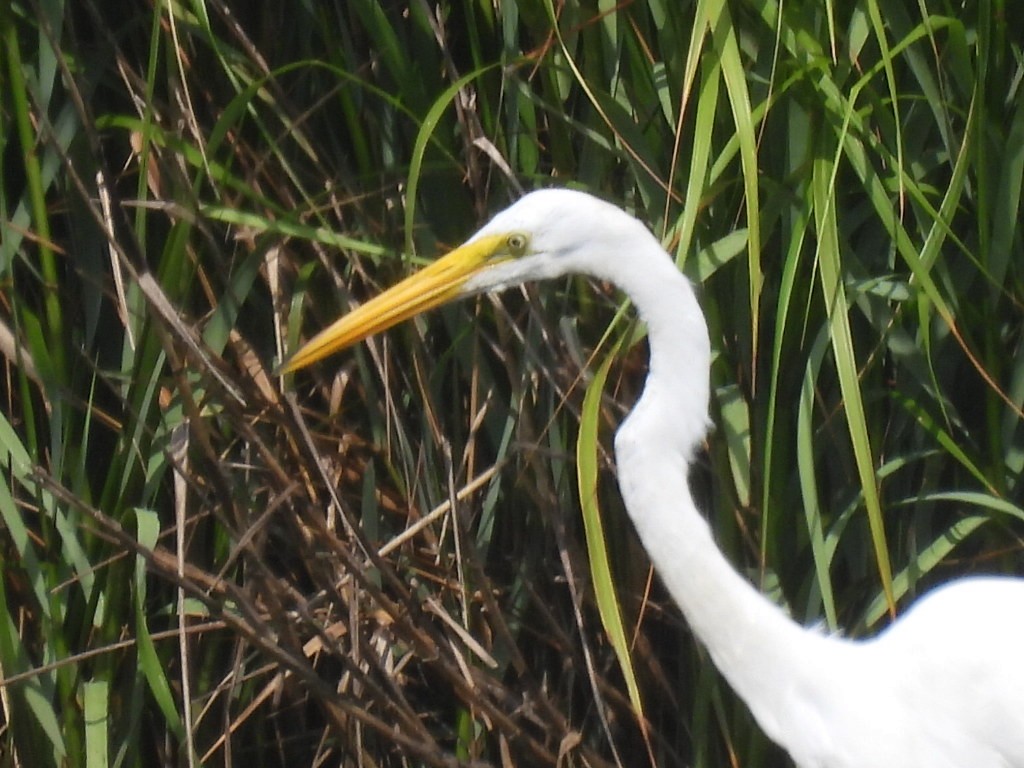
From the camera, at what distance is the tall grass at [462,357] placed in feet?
4.76

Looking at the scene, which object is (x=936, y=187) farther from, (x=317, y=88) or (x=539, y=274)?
(x=317, y=88)

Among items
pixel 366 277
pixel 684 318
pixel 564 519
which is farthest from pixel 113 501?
pixel 684 318

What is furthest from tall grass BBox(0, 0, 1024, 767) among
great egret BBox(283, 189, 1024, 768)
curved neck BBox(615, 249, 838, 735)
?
curved neck BBox(615, 249, 838, 735)

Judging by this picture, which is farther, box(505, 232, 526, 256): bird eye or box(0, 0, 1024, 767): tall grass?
box(0, 0, 1024, 767): tall grass

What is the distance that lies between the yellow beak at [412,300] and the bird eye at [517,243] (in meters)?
0.01

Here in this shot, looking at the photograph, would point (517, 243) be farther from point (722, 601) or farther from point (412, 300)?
point (722, 601)

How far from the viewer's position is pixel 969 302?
1.54m

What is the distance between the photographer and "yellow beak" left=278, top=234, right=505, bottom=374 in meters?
1.28

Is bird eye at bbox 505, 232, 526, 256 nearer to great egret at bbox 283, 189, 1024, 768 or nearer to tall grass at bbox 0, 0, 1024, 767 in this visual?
great egret at bbox 283, 189, 1024, 768

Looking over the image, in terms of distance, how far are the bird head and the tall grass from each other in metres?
0.13

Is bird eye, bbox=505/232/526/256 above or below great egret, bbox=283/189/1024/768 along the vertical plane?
above

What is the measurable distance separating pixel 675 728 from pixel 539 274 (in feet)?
2.35

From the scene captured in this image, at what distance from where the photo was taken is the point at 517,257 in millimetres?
1278

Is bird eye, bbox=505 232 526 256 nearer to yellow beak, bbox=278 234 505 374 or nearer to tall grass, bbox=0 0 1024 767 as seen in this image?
yellow beak, bbox=278 234 505 374
